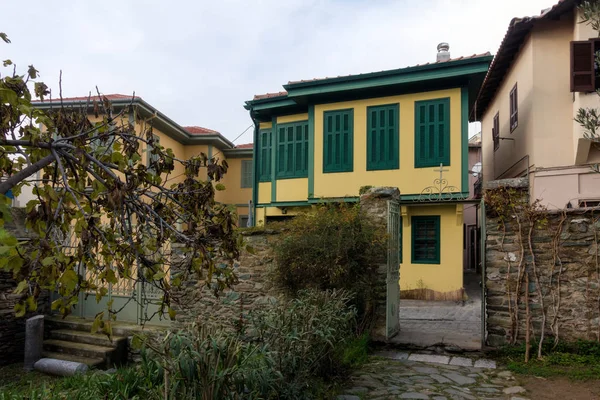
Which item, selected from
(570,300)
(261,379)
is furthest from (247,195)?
(261,379)

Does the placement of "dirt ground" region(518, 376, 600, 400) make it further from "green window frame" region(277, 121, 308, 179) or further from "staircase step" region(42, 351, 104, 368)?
"green window frame" region(277, 121, 308, 179)

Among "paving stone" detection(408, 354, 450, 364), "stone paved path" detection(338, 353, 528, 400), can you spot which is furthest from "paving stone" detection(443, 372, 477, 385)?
"paving stone" detection(408, 354, 450, 364)

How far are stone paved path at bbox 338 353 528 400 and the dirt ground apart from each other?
134mm

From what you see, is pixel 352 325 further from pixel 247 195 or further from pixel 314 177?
pixel 247 195

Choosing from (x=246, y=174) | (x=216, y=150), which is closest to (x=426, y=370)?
(x=246, y=174)

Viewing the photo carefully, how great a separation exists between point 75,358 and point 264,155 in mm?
8318

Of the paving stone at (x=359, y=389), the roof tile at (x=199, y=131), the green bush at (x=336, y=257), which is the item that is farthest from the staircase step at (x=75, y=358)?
the roof tile at (x=199, y=131)

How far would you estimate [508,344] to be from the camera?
6051 millimetres

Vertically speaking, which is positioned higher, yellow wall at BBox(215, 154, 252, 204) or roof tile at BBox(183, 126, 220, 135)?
roof tile at BBox(183, 126, 220, 135)

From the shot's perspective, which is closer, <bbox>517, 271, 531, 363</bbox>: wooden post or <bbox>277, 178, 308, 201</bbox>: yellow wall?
<bbox>517, 271, 531, 363</bbox>: wooden post

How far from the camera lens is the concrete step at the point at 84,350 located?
8203 millimetres

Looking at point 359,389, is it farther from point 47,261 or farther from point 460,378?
point 47,261

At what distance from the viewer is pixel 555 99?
1012 centimetres

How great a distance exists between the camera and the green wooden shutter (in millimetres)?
20109
